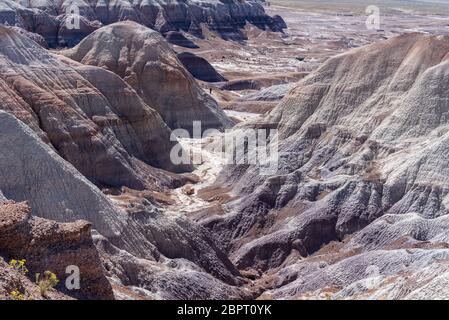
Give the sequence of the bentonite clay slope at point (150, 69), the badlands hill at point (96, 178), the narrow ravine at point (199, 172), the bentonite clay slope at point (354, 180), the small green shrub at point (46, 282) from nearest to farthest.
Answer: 1. the small green shrub at point (46, 282)
2. the badlands hill at point (96, 178)
3. the bentonite clay slope at point (354, 180)
4. the narrow ravine at point (199, 172)
5. the bentonite clay slope at point (150, 69)

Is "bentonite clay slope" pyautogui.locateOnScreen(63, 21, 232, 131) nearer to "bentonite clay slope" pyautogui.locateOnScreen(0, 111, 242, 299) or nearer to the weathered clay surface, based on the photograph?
"bentonite clay slope" pyautogui.locateOnScreen(0, 111, 242, 299)

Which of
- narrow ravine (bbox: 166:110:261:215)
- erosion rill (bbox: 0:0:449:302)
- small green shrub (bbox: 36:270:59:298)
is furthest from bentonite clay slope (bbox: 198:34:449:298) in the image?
small green shrub (bbox: 36:270:59:298)

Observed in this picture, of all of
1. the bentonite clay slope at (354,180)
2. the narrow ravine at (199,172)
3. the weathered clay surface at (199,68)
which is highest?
the bentonite clay slope at (354,180)

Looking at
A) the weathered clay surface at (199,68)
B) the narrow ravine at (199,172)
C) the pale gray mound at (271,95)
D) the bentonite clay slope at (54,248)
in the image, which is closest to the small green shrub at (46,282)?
the bentonite clay slope at (54,248)

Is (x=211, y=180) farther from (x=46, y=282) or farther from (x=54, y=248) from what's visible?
(x=46, y=282)

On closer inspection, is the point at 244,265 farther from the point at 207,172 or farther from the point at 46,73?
the point at 46,73

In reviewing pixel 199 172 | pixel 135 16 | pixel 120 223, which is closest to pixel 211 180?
pixel 199 172

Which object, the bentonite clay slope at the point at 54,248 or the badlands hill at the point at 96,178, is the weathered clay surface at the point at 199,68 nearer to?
the badlands hill at the point at 96,178
